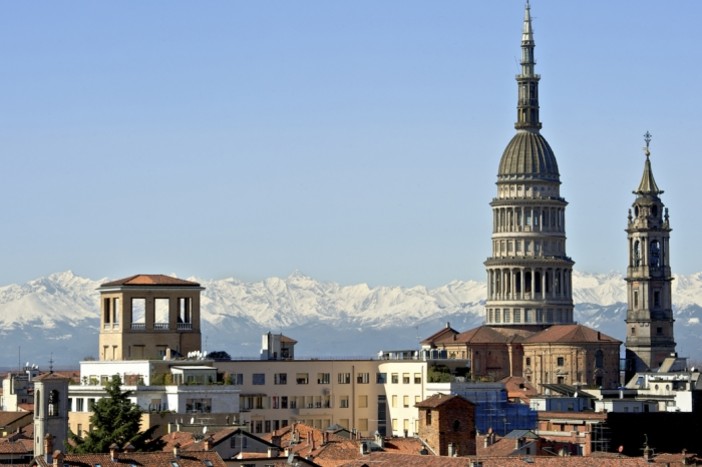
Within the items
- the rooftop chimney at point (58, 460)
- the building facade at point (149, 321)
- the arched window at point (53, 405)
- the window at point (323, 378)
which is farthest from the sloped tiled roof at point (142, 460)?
the window at point (323, 378)

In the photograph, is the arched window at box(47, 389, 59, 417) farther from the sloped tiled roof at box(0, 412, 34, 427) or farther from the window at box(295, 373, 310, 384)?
the window at box(295, 373, 310, 384)

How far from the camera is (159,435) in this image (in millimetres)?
116750

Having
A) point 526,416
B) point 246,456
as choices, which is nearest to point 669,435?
point 526,416

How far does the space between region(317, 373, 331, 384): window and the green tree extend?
26.9 meters

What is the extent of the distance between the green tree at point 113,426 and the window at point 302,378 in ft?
84.3

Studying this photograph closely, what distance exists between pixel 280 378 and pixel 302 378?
1518 mm

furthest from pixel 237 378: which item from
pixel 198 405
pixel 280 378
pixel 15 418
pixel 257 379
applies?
pixel 15 418

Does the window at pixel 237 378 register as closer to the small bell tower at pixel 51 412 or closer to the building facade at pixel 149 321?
the building facade at pixel 149 321

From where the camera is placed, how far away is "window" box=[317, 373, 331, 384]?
140m

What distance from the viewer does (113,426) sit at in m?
107

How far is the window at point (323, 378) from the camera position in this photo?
139625 mm

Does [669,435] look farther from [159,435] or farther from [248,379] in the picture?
[159,435]

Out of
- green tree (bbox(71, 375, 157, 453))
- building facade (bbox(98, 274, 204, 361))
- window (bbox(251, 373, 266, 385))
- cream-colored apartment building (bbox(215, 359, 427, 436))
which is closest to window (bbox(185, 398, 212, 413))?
green tree (bbox(71, 375, 157, 453))

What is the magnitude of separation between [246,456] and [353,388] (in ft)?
159
